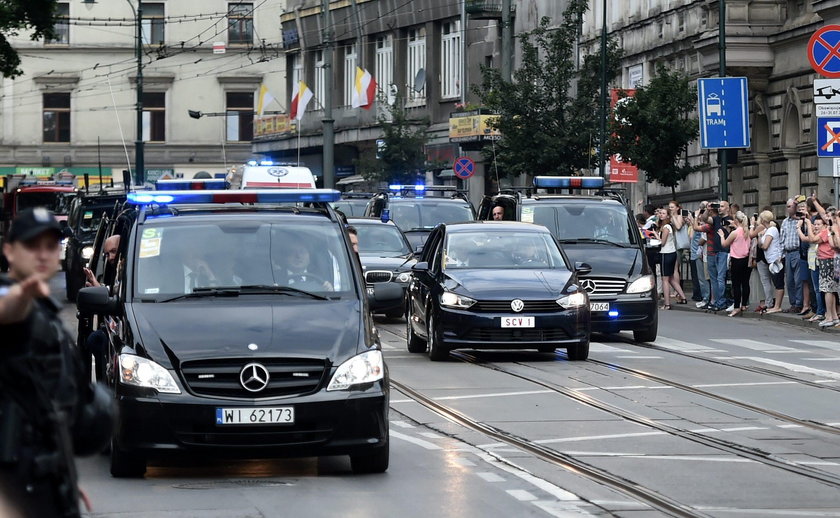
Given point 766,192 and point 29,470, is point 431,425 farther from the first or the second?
point 766,192

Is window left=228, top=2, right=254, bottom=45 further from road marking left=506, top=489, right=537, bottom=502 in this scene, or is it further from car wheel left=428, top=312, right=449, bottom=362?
road marking left=506, top=489, right=537, bottom=502

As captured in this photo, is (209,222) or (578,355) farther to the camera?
(578,355)

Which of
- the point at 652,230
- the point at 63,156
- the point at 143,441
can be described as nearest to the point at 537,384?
the point at 143,441

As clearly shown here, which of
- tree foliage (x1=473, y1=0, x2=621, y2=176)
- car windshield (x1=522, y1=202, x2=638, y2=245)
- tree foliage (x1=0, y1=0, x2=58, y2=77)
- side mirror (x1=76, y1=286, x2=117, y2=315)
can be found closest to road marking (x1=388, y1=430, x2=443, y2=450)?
side mirror (x1=76, y1=286, x2=117, y2=315)

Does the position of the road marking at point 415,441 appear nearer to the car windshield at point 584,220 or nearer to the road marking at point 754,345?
the road marking at point 754,345

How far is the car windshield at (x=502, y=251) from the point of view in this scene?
1992 cm

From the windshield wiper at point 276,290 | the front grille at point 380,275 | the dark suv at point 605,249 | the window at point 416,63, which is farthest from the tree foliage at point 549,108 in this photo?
the windshield wiper at point 276,290

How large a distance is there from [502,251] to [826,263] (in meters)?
6.78

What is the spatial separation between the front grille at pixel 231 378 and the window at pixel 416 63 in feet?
186

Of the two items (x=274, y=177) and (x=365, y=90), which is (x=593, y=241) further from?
(x=365, y=90)

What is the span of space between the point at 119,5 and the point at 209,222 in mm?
87453

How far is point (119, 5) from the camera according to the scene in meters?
96.4

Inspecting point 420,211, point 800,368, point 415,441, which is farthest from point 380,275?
point 415,441

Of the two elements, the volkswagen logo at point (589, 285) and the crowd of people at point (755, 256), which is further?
the crowd of people at point (755, 256)
